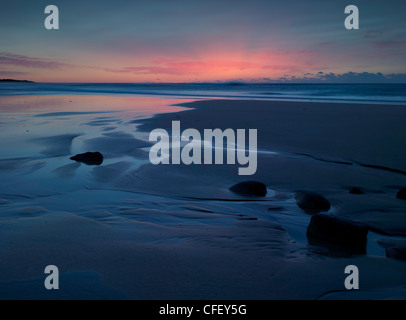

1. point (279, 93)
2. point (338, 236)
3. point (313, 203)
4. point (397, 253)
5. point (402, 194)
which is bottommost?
point (397, 253)

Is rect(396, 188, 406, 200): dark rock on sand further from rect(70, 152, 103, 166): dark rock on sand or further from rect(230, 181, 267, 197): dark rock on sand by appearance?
rect(70, 152, 103, 166): dark rock on sand

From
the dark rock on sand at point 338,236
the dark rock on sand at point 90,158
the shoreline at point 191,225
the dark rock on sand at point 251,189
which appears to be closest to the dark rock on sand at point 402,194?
the shoreline at point 191,225

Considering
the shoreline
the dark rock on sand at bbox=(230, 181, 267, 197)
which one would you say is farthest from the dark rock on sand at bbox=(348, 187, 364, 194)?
the dark rock on sand at bbox=(230, 181, 267, 197)

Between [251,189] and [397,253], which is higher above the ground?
[251,189]

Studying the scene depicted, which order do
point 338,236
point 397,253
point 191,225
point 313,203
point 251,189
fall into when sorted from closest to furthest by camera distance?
point 397,253 < point 338,236 < point 191,225 < point 313,203 < point 251,189

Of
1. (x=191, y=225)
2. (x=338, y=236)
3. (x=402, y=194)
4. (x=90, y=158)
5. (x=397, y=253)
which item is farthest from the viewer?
(x=90, y=158)

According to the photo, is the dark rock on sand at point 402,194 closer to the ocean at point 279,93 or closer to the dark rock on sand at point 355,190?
the dark rock on sand at point 355,190

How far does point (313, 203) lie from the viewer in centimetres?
396

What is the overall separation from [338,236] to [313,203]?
3.18ft

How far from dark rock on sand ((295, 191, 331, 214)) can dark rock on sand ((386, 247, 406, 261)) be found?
3.60ft

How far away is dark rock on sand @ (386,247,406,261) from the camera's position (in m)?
2.74

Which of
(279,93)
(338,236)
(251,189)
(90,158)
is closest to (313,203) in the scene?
(251,189)

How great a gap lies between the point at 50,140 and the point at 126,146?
211 cm

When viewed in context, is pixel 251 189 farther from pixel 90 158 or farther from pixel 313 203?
pixel 90 158
